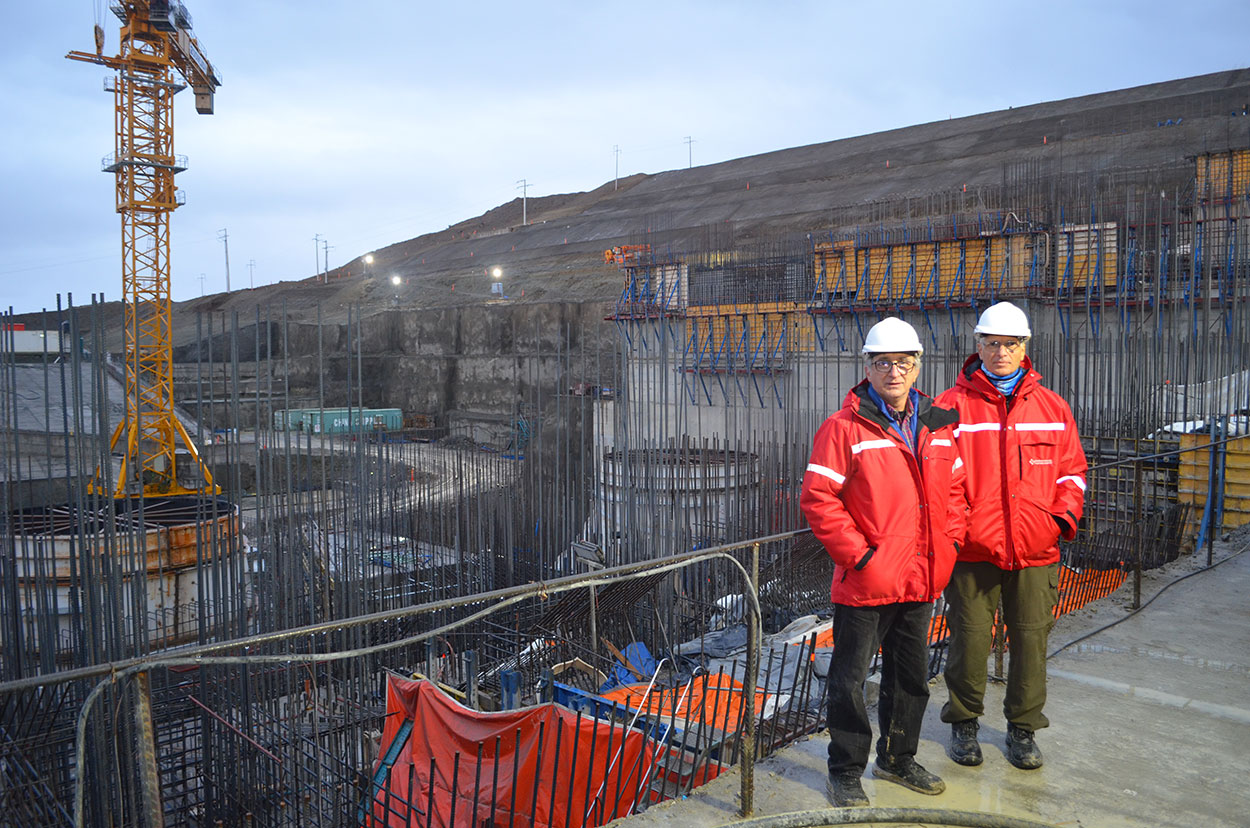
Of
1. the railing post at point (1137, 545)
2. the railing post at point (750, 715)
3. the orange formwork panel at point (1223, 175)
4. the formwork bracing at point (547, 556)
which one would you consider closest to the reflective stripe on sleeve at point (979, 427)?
the formwork bracing at point (547, 556)

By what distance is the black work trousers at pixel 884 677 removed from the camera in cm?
245

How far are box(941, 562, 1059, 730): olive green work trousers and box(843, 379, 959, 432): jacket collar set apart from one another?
530mm

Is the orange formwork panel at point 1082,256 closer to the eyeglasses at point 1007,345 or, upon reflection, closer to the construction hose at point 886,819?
the eyeglasses at point 1007,345

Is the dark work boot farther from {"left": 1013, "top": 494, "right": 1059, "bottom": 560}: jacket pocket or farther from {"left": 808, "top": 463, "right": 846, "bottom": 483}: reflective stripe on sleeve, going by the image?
{"left": 808, "top": 463, "right": 846, "bottom": 483}: reflective stripe on sleeve

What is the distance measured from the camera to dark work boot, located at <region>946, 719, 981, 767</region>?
2795 mm

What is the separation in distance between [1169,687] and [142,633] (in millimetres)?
4659

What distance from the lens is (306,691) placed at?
639cm

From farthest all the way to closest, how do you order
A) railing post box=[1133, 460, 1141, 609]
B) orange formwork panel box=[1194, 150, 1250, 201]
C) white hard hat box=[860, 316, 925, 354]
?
orange formwork panel box=[1194, 150, 1250, 201]
railing post box=[1133, 460, 1141, 609]
white hard hat box=[860, 316, 925, 354]

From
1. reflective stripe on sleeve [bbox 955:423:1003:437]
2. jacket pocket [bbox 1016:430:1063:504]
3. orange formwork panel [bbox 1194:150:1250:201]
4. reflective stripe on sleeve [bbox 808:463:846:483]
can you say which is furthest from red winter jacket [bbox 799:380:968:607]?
orange formwork panel [bbox 1194:150:1250:201]

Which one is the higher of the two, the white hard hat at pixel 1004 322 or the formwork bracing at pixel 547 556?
the white hard hat at pixel 1004 322

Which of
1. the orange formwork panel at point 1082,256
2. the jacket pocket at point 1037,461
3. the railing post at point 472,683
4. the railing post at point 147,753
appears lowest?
the railing post at point 472,683

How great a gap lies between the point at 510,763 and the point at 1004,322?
2.70 m

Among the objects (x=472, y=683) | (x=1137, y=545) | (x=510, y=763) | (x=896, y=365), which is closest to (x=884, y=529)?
(x=896, y=365)

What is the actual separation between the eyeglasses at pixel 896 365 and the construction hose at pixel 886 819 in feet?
3.99
